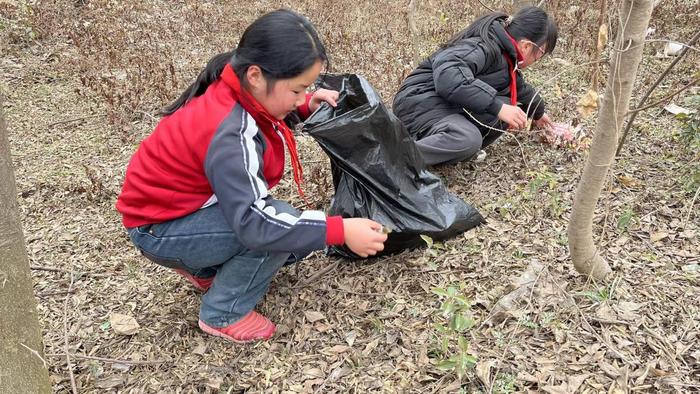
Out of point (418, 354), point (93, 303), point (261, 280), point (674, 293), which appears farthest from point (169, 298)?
point (674, 293)

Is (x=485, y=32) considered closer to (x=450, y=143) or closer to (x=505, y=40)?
(x=505, y=40)

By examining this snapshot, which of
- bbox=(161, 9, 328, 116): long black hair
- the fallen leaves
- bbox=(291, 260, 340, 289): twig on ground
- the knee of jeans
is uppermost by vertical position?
bbox=(161, 9, 328, 116): long black hair

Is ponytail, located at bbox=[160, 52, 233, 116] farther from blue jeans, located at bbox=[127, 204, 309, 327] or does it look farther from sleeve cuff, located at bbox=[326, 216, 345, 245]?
sleeve cuff, located at bbox=[326, 216, 345, 245]

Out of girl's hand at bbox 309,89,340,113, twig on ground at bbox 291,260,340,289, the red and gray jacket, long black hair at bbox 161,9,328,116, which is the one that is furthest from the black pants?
long black hair at bbox 161,9,328,116

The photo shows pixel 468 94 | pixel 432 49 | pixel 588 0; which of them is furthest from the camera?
pixel 588 0

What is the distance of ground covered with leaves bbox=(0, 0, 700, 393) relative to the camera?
182 cm

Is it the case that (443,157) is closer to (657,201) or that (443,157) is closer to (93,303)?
(657,201)

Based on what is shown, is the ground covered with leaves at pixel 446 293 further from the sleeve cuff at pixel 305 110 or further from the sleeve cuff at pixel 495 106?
the sleeve cuff at pixel 305 110

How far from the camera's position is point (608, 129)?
1665 millimetres

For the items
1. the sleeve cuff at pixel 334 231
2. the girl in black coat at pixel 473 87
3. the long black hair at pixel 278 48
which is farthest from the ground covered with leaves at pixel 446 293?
the long black hair at pixel 278 48

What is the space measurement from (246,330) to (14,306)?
0.81m

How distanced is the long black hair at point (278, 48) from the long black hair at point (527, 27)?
156 cm

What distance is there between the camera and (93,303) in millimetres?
2441

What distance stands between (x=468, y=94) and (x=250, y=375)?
180 cm
